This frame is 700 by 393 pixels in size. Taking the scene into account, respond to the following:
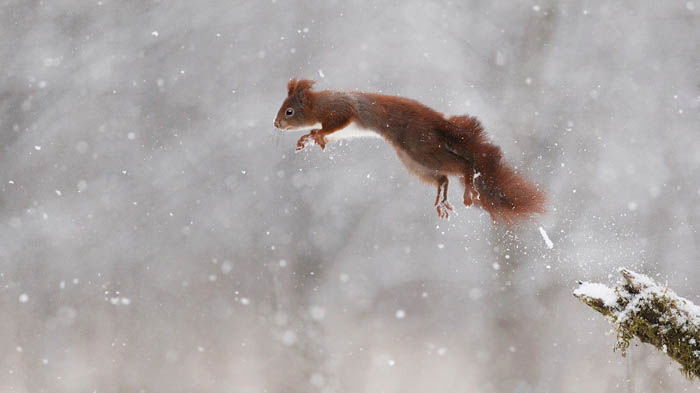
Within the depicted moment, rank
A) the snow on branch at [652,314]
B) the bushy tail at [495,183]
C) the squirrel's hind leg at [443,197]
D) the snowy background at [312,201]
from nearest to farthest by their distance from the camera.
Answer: the snow on branch at [652,314] < the bushy tail at [495,183] < the squirrel's hind leg at [443,197] < the snowy background at [312,201]

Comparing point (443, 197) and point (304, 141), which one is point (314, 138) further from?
point (443, 197)

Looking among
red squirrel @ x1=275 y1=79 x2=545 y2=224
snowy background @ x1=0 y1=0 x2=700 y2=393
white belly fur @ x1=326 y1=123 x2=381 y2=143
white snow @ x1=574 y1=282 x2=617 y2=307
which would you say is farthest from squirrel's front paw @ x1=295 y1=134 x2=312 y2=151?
snowy background @ x1=0 y1=0 x2=700 y2=393

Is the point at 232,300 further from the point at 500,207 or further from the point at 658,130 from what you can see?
the point at 500,207

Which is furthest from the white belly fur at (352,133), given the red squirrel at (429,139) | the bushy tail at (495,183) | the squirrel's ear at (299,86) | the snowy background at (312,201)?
the snowy background at (312,201)

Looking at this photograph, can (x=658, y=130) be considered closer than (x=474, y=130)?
No

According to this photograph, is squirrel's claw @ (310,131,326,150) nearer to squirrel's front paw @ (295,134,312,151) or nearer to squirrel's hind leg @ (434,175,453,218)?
squirrel's front paw @ (295,134,312,151)

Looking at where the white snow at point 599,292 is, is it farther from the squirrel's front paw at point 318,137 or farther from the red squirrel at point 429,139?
the squirrel's front paw at point 318,137

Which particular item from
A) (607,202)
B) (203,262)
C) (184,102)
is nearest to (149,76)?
(184,102)
